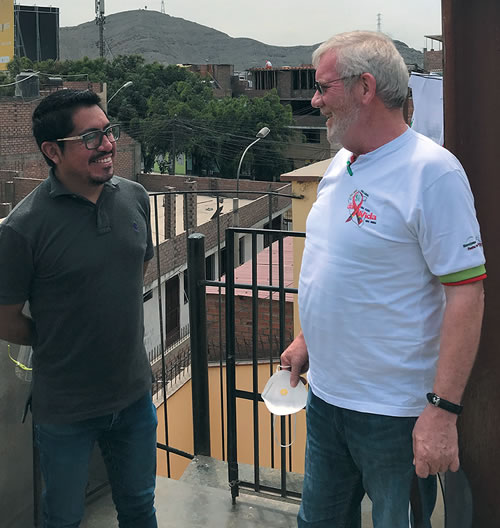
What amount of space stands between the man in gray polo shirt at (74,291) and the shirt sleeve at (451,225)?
39.2 inches

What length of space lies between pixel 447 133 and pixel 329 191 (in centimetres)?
48

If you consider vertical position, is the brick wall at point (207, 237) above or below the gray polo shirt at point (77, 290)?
below

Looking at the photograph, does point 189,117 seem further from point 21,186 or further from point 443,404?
point 443,404

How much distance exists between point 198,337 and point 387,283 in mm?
1935

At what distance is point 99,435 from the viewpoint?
2.35 m

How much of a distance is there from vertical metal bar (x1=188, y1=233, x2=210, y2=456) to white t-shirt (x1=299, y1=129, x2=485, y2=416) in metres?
1.61

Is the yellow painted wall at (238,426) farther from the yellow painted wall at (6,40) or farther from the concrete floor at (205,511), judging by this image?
the yellow painted wall at (6,40)

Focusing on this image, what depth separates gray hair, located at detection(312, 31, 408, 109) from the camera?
6.03 ft

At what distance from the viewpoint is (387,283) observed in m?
1.82

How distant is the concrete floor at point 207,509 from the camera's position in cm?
299

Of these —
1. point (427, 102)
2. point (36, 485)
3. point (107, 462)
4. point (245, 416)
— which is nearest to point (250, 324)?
point (245, 416)

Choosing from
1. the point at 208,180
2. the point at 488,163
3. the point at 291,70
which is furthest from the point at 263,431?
the point at 291,70

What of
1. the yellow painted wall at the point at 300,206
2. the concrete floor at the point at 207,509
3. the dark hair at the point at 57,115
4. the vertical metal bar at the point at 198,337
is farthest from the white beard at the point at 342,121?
the yellow painted wall at the point at 300,206

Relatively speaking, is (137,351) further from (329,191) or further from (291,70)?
(291,70)
